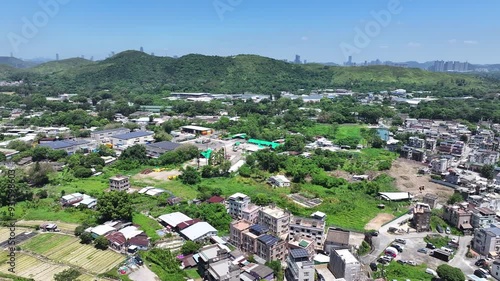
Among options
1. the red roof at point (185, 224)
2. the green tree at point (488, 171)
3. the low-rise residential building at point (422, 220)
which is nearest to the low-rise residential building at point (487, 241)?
the low-rise residential building at point (422, 220)

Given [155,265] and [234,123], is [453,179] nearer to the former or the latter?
[155,265]

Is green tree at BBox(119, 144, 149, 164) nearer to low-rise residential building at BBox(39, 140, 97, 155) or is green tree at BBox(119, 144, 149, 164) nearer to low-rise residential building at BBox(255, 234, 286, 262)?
low-rise residential building at BBox(39, 140, 97, 155)

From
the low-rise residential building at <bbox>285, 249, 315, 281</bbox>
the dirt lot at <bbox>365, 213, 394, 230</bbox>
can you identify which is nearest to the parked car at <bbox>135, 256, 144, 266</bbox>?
the low-rise residential building at <bbox>285, 249, 315, 281</bbox>

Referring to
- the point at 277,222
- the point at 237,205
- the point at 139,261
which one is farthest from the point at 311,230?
the point at 139,261

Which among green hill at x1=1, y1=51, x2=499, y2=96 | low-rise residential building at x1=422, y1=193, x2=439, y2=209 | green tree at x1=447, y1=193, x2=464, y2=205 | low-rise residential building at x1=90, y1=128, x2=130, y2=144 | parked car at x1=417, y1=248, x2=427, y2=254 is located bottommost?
parked car at x1=417, y1=248, x2=427, y2=254

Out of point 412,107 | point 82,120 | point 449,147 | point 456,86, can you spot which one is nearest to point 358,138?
point 449,147

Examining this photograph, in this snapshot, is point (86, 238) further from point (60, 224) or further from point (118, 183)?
point (118, 183)

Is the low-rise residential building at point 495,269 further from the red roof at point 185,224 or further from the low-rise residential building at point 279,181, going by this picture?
the red roof at point 185,224
